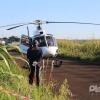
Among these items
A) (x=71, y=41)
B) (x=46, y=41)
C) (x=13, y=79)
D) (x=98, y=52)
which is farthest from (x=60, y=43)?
(x=13, y=79)

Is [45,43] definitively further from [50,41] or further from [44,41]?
[50,41]

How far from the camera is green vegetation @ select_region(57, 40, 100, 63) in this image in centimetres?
2653

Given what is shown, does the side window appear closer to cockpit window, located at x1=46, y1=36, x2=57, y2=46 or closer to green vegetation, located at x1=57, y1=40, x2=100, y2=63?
cockpit window, located at x1=46, y1=36, x2=57, y2=46

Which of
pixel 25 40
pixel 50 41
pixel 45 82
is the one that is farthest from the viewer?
pixel 25 40

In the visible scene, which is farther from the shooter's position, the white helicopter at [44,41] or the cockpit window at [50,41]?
the cockpit window at [50,41]

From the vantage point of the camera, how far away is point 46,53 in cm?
2078

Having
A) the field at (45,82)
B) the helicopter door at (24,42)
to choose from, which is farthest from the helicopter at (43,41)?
the field at (45,82)

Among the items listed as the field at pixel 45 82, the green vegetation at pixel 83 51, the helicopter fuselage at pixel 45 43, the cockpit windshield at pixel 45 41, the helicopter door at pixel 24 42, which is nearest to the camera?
the field at pixel 45 82

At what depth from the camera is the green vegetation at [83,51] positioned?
26.5 m

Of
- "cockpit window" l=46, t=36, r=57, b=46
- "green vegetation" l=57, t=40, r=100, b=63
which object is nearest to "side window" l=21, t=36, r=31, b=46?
"cockpit window" l=46, t=36, r=57, b=46

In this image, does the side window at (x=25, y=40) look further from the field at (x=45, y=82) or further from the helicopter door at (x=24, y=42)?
the field at (x=45, y=82)

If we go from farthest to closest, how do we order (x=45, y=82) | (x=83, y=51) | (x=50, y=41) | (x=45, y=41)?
(x=83, y=51), (x=50, y=41), (x=45, y=41), (x=45, y=82)

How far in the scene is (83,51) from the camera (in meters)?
33.5

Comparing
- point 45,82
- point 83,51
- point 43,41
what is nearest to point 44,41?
point 43,41
